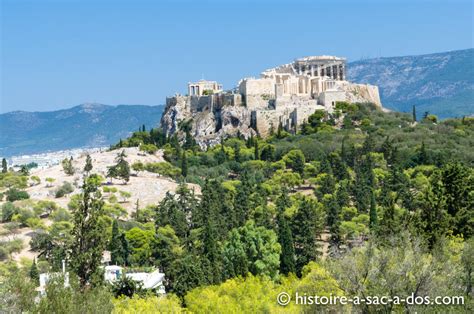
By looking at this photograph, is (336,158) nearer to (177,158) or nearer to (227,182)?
(227,182)

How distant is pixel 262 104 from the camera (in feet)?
321

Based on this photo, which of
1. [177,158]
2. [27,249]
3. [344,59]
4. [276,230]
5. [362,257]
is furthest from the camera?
[344,59]

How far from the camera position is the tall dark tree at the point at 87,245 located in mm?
30266

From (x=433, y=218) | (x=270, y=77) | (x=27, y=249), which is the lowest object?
(x=27, y=249)

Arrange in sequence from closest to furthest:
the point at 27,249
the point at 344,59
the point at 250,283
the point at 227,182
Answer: the point at 250,283 → the point at 27,249 → the point at 227,182 → the point at 344,59

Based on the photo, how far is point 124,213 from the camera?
227ft

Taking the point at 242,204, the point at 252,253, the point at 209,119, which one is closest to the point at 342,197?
the point at 242,204

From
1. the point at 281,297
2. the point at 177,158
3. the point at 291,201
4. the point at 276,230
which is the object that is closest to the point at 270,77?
the point at 177,158

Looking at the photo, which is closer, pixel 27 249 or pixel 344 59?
pixel 27 249

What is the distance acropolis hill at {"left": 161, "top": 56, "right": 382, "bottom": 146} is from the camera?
97.1m

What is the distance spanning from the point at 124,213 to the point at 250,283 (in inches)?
1342

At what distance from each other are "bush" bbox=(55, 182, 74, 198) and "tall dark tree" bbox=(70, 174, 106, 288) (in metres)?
44.1

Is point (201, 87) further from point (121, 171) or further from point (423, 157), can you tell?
point (423, 157)

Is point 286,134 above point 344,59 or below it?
below
